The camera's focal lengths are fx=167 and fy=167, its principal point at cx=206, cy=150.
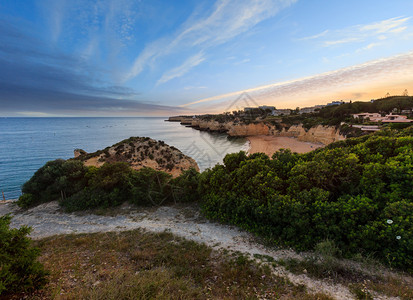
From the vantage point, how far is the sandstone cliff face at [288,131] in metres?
39.4

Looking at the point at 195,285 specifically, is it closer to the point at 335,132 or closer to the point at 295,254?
the point at 295,254

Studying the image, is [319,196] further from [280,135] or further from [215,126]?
[215,126]

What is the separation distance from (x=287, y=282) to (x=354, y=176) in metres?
5.31

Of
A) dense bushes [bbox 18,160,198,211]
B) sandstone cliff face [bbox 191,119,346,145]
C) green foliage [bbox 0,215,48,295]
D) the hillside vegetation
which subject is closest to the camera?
green foliage [bbox 0,215,48,295]

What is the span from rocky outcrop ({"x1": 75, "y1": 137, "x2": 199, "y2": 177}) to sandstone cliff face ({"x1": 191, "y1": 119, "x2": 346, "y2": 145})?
2969 cm

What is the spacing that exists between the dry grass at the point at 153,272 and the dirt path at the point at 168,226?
544mm

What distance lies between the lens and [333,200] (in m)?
7.27

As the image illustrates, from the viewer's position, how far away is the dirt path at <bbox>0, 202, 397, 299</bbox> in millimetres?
5206

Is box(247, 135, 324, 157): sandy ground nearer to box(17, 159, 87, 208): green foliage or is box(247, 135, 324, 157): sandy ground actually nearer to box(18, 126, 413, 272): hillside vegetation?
box(18, 126, 413, 272): hillside vegetation

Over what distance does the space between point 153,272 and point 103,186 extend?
10495mm

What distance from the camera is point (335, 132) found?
126ft

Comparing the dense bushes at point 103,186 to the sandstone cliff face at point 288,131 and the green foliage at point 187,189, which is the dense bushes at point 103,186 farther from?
the sandstone cliff face at point 288,131

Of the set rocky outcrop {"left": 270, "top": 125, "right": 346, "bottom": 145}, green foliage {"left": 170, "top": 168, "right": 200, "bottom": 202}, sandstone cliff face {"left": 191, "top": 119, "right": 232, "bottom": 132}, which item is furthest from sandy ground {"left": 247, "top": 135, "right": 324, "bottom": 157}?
sandstone cliff face {"left": 191, "top": 119, "right": 232, "bottom": 132}

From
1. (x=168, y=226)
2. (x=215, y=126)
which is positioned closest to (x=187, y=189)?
(x=168, y=226)
